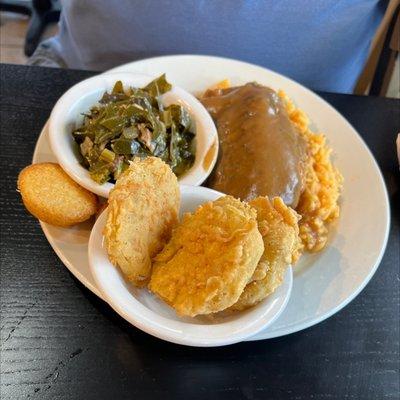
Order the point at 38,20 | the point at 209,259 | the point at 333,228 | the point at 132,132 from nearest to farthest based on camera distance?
the point at 209,259 < the point at 132,132 < the point at 333,228 < the point at 38,20

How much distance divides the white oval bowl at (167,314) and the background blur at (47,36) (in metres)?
1.57

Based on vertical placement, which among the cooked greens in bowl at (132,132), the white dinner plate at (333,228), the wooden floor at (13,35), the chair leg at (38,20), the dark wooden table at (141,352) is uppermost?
the cooked greens in bowl at (132,132)

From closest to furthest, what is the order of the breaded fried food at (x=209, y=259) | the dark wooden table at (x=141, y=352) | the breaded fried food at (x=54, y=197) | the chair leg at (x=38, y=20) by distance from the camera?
1. the breaded fried food at (x=209, y=259)
2. the dark wooden table at (x=141, y=352)
3. the breaded fried food at (x=54, y=197)
4. the chair leg at (x=38, y=20)

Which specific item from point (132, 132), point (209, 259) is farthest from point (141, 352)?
point (132, 132)

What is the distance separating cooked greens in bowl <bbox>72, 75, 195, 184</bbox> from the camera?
1.41 m

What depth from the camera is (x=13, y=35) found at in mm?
3732

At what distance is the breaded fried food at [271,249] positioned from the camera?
1.09 metres

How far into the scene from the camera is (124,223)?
1056 mm

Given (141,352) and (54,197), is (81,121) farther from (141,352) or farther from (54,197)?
(141,352)

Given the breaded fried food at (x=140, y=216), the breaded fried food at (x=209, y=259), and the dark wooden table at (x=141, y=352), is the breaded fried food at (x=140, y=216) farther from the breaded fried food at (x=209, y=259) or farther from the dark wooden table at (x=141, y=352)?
the dark wooden table at (x=141, y=352)

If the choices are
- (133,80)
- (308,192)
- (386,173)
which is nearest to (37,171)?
(133,80)

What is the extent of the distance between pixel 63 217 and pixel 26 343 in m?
0.33

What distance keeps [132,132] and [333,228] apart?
2.33 ft

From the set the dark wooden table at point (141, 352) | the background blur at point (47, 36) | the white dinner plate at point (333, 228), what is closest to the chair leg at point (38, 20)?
the background blur at point (47, 36)
